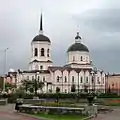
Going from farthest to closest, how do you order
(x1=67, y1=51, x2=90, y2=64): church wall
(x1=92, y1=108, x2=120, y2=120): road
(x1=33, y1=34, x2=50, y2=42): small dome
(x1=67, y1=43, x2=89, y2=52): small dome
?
(x1=67, y1=43, x2=89, y2=52): small dome, (x1=67, y1=51, x2=90, y2=64): church wall, (x1=33, y1=34, x2=50, y2=42): small dome, (x1=92, y1=108, x2=120, y2=120): road

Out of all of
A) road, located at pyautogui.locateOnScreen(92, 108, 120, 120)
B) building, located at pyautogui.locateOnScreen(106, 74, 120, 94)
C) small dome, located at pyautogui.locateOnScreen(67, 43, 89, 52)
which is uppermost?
small dome, located at pyautogui.locateOnScreen(67, 43, 89, 52)

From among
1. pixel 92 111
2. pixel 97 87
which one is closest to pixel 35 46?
pixel 97 87

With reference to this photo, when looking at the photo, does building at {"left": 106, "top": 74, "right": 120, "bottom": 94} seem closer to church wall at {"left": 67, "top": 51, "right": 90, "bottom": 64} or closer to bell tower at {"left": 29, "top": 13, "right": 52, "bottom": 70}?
church wall at {"left": 67, "top": 51, "right": 90, "bottom": 64}

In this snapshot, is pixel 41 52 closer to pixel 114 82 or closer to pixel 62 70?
pixel 62 70

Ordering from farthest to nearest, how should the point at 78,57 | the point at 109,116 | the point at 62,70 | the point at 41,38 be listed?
1. the point at 78,57
2. the point at 41,38
3. the point at 62,70
4. the point at 109,116

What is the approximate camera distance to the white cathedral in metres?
114

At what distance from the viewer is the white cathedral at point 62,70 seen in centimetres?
11400

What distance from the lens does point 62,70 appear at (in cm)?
11488

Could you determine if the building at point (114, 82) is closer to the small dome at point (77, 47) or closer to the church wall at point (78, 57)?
the church wall at point (78, 57)

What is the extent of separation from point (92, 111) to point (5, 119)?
7403 millimetres

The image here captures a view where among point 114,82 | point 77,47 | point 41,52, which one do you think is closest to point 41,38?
point 41,52

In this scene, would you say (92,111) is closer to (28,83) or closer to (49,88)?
(28,83)

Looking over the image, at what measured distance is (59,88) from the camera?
114m

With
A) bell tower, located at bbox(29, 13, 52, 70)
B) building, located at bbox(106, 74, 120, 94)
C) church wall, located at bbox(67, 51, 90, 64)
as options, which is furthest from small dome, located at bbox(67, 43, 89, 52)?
building, located at bbox(106, 74, 120, 94)
